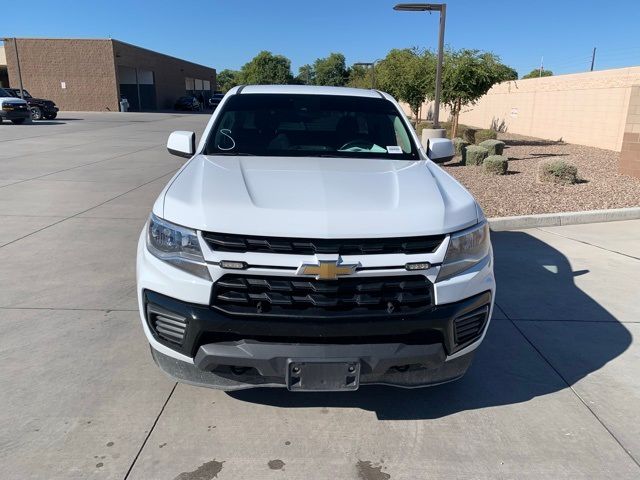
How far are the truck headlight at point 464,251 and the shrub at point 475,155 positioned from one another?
10491 millimetres

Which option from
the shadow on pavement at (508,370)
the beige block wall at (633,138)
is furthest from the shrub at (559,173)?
the shadow on pavement at (508,370)

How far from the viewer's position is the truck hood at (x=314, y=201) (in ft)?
8.40

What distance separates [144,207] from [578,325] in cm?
644

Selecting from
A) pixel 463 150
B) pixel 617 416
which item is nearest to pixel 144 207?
pixel 617 416

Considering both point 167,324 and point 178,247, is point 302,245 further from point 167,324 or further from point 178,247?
point 167,324

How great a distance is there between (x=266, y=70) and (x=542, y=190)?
307 ft

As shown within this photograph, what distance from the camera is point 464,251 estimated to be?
9.14 feet

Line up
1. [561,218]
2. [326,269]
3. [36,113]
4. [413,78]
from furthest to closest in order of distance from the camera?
[36,113] < [413,78] < [561,218] < [326,269]

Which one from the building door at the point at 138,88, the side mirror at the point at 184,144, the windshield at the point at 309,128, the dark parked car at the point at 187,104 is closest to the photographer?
the windshield at the point at 309,128

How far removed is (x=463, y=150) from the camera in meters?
13.7

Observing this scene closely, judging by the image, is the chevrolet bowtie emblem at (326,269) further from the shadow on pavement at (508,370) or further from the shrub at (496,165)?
the shrub at (496,165)

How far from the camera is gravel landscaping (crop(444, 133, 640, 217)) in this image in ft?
27.5

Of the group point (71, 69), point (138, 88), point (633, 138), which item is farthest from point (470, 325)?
point (138, 88)

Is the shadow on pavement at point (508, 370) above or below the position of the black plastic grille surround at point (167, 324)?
below
